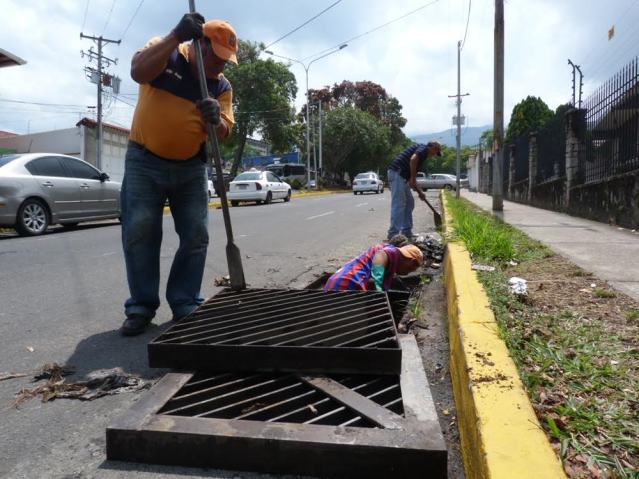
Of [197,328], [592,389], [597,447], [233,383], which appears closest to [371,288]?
[197,328]

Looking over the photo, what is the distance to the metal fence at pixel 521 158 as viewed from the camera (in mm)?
16859

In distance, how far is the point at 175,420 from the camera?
1.83 m

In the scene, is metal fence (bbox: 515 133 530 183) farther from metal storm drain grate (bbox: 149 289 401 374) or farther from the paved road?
metal storm drain grate (bbox: 149 289 401 374)

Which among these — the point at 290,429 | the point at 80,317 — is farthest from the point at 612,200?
the point at 290,429

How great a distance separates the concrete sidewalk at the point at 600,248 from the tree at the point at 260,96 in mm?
31713

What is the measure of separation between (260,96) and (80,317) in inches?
1428

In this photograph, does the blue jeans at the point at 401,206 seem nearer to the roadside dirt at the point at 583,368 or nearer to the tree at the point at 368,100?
the roadside dirt at the point at 583,368

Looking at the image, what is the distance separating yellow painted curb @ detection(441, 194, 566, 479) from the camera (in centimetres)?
139

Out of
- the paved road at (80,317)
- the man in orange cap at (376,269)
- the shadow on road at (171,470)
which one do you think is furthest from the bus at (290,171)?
the shadow on road at (171,470)

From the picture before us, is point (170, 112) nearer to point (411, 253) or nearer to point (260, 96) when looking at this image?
point (411, 253)

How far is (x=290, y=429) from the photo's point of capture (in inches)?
69.3

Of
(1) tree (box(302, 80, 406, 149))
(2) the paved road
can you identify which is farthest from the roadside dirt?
(1) tree (box(302, 80, 406, 149))

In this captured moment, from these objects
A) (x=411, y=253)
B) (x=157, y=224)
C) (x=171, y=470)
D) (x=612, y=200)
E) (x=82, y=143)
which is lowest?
(x=171, y=470)

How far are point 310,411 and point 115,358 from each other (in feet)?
4.32
